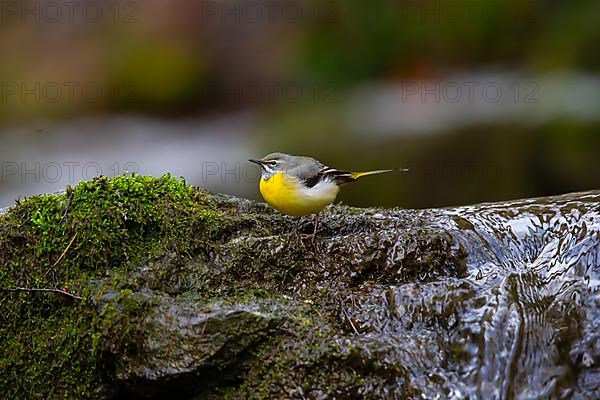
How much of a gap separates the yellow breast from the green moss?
0.65m

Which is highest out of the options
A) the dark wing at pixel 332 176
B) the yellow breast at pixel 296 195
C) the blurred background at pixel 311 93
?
the dark wing at pixel 332 176

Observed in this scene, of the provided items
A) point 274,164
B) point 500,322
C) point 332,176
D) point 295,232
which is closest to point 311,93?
point 274,164

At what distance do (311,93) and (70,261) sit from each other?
13692 millimetres

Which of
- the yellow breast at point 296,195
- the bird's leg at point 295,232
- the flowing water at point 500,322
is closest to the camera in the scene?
the flowing water at point 500,322

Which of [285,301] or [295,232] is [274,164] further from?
[285,301]

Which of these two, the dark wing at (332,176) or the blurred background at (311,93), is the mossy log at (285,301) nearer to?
the dark wing at (332,176)

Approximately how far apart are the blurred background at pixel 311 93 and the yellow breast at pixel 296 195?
605 centimetres

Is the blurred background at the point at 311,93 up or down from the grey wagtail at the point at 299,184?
down

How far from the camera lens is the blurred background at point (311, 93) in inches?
473

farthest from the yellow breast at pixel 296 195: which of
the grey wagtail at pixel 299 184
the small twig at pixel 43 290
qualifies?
the small twig at pixel 43 290

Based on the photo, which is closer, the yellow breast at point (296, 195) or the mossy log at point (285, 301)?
the mossy log at point (285, 301)

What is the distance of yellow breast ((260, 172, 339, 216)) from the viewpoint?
4.93 m

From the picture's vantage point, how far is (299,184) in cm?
498

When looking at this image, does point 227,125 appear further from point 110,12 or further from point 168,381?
point 168,381
